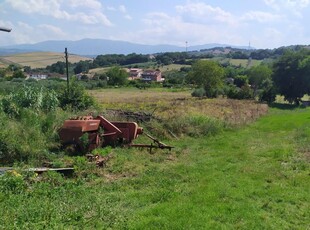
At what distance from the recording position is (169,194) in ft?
28.0

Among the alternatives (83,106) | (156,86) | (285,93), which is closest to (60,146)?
(83,106)

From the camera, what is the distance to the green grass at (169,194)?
22.1 feet

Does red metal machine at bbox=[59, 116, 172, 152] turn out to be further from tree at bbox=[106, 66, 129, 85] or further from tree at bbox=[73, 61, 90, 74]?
tree at bbox=[73, 61, 90, 74]

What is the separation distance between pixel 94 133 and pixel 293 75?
4616cm

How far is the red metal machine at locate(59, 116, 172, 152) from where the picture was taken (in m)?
12.5

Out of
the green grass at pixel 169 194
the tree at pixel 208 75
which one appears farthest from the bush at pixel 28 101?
the tree at pixel 208 75

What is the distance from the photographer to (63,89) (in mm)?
22344

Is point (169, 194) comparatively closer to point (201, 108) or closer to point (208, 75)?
point (201, 108)

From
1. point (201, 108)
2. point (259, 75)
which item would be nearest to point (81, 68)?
point (259, 75)

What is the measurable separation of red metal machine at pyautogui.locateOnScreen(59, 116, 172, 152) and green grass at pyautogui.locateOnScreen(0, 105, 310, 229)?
658mm

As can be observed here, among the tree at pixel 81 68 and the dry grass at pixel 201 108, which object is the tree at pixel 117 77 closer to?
the tree at pixel 81 68

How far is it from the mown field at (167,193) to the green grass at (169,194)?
1 centimetres

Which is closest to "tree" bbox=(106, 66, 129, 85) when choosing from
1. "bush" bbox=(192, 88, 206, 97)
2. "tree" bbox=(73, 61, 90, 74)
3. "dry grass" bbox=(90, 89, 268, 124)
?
"tree" bbox=(73, 61, 90, 74)

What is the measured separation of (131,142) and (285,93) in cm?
4471
